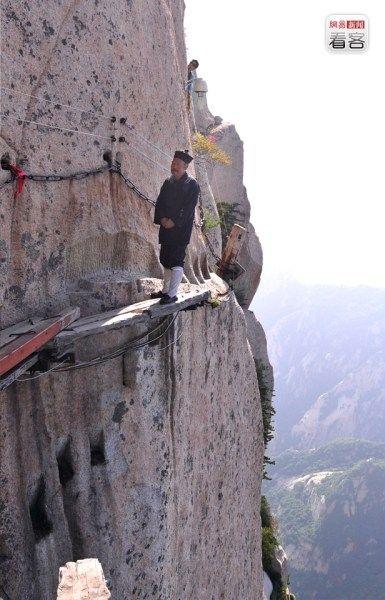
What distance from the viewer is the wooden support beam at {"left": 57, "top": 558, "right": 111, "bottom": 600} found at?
5566mm

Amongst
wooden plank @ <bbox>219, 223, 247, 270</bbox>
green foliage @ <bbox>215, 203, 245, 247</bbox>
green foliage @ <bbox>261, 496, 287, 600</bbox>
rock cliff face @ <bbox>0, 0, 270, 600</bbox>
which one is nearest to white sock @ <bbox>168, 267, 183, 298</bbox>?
rock cliff face @ <bbox>0, 0, 270, 600</bbox>

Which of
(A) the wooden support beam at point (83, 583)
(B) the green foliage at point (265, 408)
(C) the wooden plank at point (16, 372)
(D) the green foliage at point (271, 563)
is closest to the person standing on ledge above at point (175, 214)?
(C) the wooden plank at point (16, 372)

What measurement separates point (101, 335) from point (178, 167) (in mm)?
3728

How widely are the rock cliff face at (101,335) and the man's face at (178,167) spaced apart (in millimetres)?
1478

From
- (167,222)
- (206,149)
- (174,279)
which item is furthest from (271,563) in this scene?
(167,222)

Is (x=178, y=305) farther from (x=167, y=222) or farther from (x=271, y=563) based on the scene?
(x=271, y=563)

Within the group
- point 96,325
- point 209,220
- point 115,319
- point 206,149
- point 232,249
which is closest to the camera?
point 96,325

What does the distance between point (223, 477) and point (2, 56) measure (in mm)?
12473

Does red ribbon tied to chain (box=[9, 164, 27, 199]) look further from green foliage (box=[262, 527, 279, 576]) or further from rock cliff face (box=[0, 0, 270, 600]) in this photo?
green foliage (box=[262, 527, 279, 576])

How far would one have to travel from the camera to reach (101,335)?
9352mm

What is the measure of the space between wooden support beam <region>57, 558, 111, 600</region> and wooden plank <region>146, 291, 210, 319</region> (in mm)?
4441

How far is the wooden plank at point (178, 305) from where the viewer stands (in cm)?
922

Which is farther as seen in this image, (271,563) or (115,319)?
(271,563)

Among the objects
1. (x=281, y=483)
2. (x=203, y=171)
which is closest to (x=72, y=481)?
(x=203, y=171)
